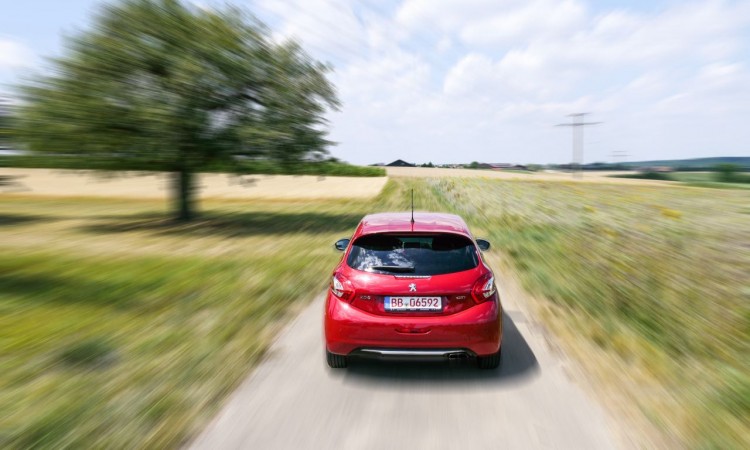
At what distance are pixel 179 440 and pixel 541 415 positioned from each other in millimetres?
2500

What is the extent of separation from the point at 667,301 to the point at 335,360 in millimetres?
4750

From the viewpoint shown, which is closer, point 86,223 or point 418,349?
point 418,349

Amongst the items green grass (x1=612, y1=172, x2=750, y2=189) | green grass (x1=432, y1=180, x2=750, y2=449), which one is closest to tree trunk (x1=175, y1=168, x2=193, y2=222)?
green grass (x1=432, y1=180, x2=750, y2=449)

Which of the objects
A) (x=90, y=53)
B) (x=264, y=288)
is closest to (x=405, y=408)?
(x=264, y=288)

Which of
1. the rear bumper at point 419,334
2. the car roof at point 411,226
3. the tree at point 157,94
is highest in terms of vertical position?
the tree at point 157,94

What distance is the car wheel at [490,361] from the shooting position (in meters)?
4.61

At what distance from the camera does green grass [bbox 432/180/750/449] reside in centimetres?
400

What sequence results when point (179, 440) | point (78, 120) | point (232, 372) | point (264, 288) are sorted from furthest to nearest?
point (78, 120) → point (264, 288) → point (232, 372) → point (179, 440)

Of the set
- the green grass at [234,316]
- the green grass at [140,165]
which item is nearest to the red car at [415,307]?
the green grass at [234,316]

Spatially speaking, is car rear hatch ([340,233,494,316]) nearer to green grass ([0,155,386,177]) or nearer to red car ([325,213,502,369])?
red car ([325,213,502,369])

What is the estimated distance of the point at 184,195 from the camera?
21.4m

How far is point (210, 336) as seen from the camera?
5.80 metres

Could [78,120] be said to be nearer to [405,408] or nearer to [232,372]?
[232,372]

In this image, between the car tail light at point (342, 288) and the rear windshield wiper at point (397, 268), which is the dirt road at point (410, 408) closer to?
the car tail light at point (342, 288)
